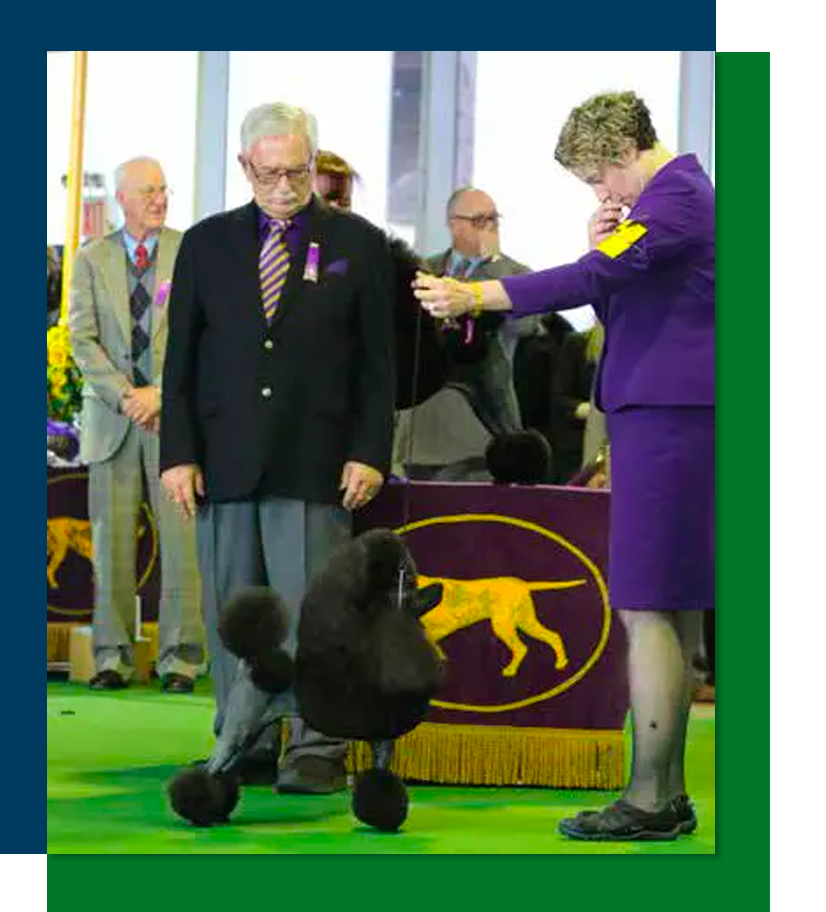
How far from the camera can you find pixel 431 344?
494cm

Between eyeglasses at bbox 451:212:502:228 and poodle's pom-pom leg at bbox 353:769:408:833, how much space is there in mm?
1063

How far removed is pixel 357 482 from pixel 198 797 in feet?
2.21

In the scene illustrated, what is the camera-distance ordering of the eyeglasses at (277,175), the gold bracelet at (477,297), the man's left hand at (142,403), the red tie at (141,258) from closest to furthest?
the gold bracelet at (477,297) → the eyeglasses at (277,175) → the red tie at (141,258) → the man's left hand at (142,403)

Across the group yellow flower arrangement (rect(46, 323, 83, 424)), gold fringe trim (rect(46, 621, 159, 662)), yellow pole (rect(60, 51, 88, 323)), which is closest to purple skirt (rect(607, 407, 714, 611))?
yellow pole (rect(60, 51, 88, 323))

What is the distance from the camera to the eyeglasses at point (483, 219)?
4.92 metres

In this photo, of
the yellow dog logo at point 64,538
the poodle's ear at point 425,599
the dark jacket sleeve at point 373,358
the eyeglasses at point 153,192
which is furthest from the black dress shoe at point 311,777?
the yellow dog logo at point 64,538

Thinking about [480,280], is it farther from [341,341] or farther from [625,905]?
[625,905]

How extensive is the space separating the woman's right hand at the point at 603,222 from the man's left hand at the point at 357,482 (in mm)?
593

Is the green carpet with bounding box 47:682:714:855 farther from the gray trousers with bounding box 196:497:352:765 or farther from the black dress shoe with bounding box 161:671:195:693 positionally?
the black dress shoe with bounding box 161:671:195:693

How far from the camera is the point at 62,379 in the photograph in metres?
6.02

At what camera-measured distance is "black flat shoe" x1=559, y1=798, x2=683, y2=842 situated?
4539 millimetres

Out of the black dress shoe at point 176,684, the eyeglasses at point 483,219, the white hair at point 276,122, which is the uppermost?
the white hair at point 276,122

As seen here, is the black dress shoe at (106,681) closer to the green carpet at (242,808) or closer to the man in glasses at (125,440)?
the man in glasses at (125,440)
